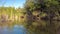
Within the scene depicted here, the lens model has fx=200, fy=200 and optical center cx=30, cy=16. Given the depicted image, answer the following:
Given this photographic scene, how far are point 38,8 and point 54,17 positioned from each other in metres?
1.49

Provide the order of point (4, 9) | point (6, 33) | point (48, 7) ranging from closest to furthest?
1. point (6, 33)
2. point (4, 9)
3. point (48, 7)

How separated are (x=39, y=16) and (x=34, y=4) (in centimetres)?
110

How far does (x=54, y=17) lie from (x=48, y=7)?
3.12 feet

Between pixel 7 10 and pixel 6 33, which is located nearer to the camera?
pixel 6 33

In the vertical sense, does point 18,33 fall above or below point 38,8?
below

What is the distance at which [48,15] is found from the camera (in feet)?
52.6

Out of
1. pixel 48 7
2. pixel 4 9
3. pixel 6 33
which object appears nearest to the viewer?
pixel 6 33

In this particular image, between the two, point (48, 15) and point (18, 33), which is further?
point (48, 15)

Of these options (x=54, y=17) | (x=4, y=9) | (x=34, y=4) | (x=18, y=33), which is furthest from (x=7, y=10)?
(x=18, y=33)

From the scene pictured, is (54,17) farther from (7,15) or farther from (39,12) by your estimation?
(7,15)

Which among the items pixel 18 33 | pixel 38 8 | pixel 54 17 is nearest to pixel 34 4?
pixel 38 8

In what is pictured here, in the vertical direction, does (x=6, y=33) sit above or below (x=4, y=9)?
below

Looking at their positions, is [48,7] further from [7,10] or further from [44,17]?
[7,10]

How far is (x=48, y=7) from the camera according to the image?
51.4ft
